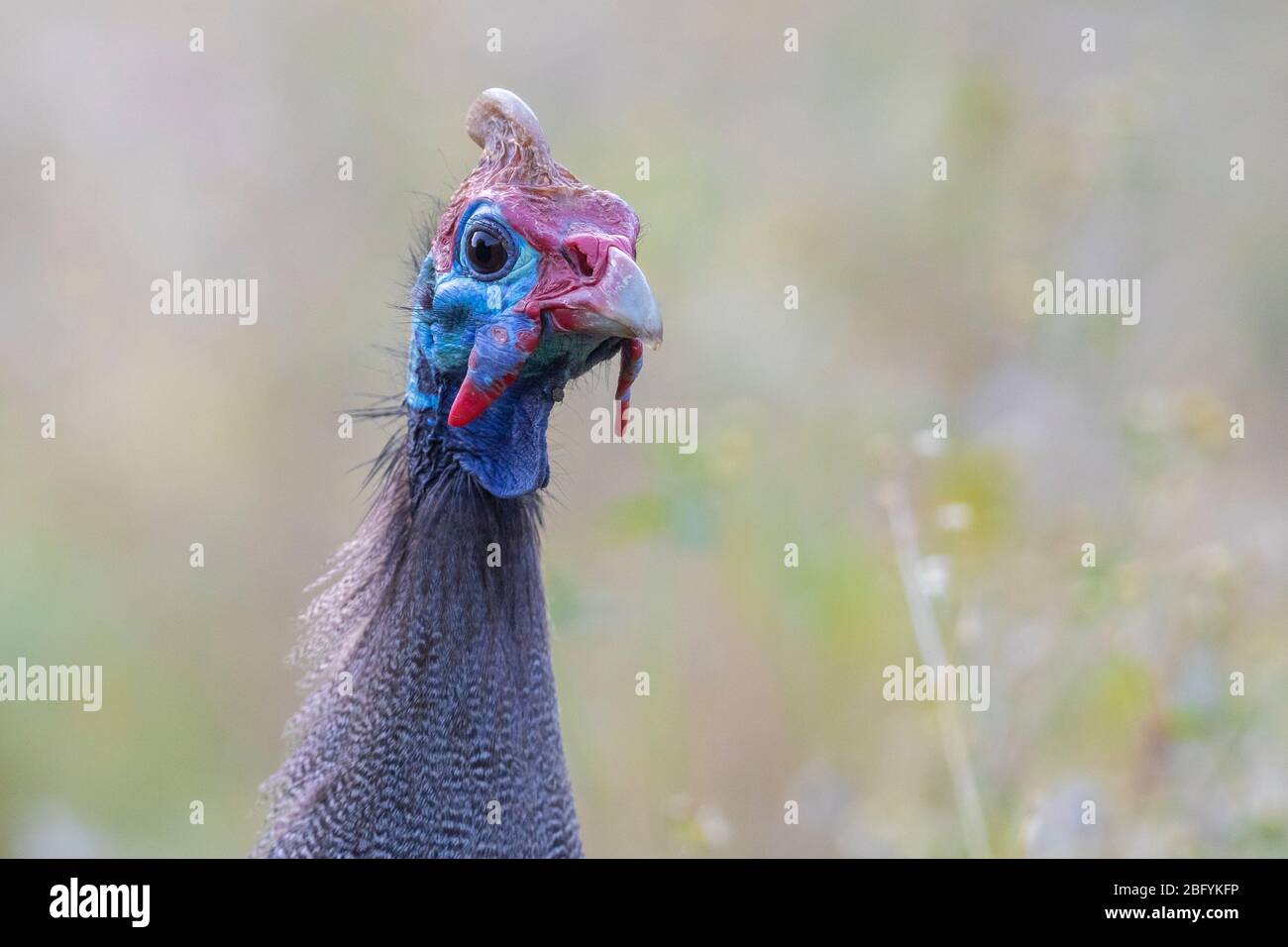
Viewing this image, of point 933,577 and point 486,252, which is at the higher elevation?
point 486,252

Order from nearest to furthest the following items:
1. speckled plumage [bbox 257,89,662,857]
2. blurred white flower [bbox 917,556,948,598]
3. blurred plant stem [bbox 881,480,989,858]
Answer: speckled plumage [bbox 257,89,662,857], blurred white flower [bbox 917,556,948,598], blurred plant stem [bbox 881,480,989,858]

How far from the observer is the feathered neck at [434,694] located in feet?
12.1

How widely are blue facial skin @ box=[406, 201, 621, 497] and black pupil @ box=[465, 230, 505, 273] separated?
0.02 meters

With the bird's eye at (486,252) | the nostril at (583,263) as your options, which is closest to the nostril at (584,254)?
the nostril at (583,263)

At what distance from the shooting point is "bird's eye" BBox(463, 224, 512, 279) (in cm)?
368

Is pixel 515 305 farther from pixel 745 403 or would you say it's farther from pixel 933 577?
pixel 745 403

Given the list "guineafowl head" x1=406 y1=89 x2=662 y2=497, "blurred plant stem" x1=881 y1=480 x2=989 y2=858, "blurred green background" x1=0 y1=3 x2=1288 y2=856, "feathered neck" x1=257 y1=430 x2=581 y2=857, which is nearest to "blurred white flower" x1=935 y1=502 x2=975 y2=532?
"blurred green background" x1=0 y1=3 x2=1288 y2=856

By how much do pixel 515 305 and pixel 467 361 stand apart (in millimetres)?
204

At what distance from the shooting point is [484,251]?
3.71 meters

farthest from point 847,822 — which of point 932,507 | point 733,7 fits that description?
point 733,7

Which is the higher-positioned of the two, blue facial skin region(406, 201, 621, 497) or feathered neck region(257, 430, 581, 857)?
blue facial skin region(406, 201, 621, 497)

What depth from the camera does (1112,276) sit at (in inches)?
318

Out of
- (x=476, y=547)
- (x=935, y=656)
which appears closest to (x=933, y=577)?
(x=935, y=656)

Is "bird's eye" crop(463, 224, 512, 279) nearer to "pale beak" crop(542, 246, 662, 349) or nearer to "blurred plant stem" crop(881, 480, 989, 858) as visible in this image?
"pale beak" crop(542, 246, 662, 349)
